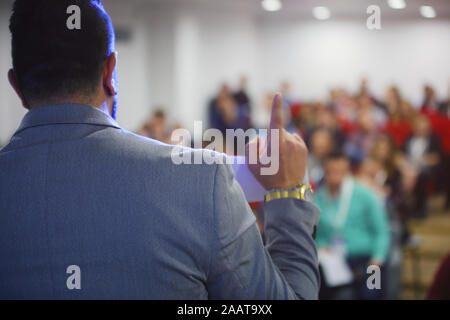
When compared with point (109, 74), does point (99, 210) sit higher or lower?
lower

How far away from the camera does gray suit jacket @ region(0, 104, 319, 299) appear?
593 millimetres

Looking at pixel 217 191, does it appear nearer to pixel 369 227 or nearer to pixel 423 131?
pixel 369 227

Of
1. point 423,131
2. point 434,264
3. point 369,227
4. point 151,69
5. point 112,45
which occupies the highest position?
point 151,69

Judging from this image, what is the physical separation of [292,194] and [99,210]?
0.94 ft

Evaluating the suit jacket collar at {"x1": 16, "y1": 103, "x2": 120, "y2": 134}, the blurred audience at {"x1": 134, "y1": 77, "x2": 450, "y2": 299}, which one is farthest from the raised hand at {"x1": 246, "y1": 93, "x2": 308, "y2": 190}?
the blurred audience at {"x1": 134, "y1": 77, "x2": 450, "y2": 299}

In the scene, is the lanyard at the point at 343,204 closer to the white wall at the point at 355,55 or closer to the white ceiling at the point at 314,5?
the white ceiling at the point at 314,5

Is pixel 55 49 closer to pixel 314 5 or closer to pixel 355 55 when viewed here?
pixel 314 5

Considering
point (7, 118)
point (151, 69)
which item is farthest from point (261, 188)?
point (151, 69)

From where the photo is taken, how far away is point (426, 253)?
14.4 feet

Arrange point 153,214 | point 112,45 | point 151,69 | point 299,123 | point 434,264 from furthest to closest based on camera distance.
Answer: point 151,69, point 299,123, point 434,264, point 112,45, point 153,214

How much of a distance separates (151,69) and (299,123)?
A: 3414 mm

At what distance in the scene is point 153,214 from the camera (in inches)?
23.5

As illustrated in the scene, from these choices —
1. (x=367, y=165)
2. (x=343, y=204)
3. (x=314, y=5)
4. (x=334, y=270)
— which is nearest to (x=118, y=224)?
(x=334, y=270)

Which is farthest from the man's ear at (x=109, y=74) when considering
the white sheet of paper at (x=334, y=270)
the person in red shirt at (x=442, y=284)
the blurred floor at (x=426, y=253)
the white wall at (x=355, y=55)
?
the white wall at (x=355, y=55)
